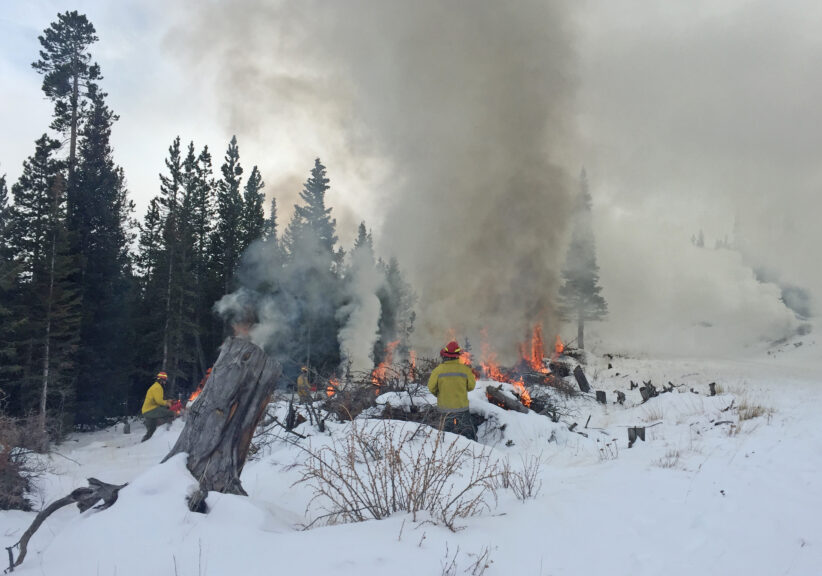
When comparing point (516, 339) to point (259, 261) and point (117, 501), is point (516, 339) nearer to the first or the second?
point (259, 261)

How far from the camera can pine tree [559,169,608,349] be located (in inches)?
1484

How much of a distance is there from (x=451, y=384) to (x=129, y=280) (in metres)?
26.7

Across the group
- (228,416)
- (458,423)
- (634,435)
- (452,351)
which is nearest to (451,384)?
(452,351)

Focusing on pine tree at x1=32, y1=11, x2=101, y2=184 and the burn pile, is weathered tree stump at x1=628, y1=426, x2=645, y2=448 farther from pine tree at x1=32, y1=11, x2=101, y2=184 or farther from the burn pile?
pine tree at x1=32, y1=11, x2=101, y2=184

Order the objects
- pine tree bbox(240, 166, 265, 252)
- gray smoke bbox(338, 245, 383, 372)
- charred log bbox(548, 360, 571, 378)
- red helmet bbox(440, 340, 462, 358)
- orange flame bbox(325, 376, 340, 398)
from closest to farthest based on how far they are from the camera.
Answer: red helmet bbox(440, 340, 462, 358), orange flame bbox(325, 376, 340, 398), charred log bbox(548, 360, 571, 378), gray smoke bbox(338, 245, 383, 372), pine tree bbox(240, 166, 265, 252)

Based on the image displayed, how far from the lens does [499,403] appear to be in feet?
39.2

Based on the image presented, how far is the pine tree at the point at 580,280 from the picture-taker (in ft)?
124

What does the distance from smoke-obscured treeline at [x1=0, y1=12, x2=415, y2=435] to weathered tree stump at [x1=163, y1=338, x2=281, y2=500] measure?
9.45 metres

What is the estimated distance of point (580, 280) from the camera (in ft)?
124

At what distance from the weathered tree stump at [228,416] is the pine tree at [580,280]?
35.2m

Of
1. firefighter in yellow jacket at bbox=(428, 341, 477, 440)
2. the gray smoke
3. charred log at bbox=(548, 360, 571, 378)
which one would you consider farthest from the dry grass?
the gray smoke

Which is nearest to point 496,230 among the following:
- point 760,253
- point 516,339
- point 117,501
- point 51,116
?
point 516,339

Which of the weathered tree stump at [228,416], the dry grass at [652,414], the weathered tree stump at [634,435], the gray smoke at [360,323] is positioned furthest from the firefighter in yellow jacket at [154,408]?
the gray smoke at [360,323]

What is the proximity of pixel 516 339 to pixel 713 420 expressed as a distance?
21252mm
